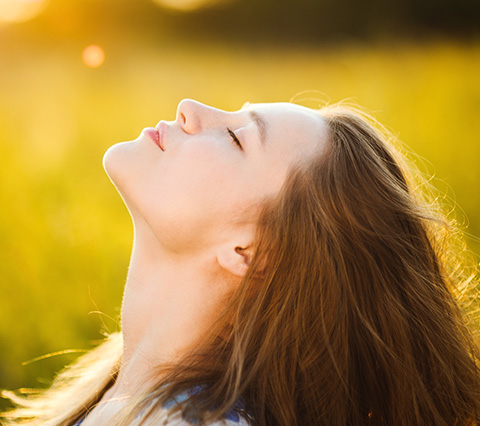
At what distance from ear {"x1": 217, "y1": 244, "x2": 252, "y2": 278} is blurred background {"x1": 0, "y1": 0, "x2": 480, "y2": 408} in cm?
154

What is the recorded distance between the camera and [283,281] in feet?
4.95

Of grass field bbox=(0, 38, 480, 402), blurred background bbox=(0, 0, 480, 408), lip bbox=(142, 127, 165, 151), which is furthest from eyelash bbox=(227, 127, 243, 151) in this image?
blurred background bbox=(0, 0, 480, 408)

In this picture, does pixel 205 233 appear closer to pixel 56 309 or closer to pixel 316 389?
pixel 316 389

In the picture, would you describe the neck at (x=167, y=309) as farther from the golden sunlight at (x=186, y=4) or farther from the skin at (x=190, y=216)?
the golden sunlight at (x=186, y=4)

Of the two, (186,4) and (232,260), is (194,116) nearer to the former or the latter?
(232,260)

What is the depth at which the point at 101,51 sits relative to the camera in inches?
238

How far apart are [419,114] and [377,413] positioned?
3.78m

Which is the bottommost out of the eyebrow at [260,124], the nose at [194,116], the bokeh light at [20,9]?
the eyebrow at [260,124]

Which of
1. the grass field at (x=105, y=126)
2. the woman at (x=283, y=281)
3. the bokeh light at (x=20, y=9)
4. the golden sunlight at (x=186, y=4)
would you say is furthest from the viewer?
the golden sunlight at (x=186, y=4)

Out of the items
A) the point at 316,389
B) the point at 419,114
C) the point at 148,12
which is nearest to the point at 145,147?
the point at 316,389

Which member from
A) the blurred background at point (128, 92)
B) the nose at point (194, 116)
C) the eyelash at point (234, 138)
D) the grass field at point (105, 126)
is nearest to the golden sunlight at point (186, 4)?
the blurred background at point (128, 92)

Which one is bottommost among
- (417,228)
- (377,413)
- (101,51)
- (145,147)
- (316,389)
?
(377,413)

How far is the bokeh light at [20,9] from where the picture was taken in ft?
18.6

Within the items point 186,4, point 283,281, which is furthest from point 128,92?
point 283,281
